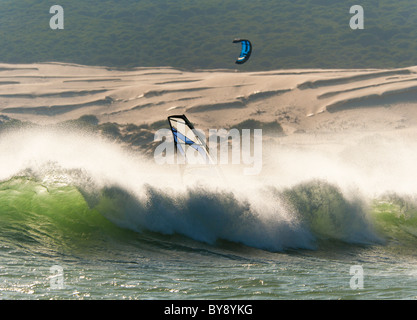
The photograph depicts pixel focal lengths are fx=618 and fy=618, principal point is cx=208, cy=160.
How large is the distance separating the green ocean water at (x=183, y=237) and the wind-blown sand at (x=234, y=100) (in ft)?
74.5

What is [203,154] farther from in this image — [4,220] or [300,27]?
[300,27]

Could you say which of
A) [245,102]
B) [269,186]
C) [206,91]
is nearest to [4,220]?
[269,186]

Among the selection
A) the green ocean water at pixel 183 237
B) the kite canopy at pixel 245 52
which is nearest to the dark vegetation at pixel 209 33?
the kite canopy at pixel 245 52

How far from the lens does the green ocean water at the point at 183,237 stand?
25.4ft

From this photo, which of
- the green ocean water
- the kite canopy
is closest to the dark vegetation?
the kite canopy

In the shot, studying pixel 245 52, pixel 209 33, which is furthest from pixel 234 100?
pixel 209 33

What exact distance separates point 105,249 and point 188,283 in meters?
2.32

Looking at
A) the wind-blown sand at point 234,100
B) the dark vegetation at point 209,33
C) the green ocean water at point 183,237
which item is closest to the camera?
the green ocean water at point 183,237

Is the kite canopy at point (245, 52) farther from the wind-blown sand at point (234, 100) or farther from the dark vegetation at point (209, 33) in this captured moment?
the dark vegetation at point (209, 33)

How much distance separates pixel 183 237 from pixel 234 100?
30.3 metres

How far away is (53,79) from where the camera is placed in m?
55.9

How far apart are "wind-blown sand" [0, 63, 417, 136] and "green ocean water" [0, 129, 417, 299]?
22.7 meters

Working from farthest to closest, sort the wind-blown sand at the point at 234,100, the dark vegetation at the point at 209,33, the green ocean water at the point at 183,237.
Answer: the dark vegetation at the point at 209,33
the wind-blown sand at the point at 234,100
the green ocean water at the point at 183,237

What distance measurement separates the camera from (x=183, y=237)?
10.7 metres
